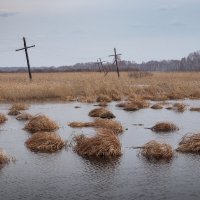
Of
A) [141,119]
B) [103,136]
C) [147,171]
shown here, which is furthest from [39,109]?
[147,171]

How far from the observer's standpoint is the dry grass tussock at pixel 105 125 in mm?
19672

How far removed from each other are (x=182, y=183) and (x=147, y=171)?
1.42 m

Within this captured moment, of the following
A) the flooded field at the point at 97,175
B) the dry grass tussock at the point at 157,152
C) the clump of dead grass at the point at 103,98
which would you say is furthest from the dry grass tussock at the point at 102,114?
the dry grass tussock at the point at 157,152

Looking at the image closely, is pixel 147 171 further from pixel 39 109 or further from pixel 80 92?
pixel 80 92

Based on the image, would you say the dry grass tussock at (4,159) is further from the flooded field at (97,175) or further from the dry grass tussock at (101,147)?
the dry grass tussock at (101,147)

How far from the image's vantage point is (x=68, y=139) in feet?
57.5

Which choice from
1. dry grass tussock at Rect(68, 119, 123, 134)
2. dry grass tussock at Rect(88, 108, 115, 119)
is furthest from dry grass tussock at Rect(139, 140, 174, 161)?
dry grass tussock at Rect(88, 108, 115, 119)

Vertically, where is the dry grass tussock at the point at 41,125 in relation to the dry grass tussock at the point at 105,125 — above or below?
above

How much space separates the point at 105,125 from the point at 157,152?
5.87 metres

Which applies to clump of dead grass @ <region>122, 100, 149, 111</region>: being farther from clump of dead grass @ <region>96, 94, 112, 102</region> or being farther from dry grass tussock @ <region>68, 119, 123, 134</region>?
dry grass tussock @ <region>68, 119, 123, 134</region>

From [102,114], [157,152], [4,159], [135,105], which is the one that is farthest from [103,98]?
[4,159]

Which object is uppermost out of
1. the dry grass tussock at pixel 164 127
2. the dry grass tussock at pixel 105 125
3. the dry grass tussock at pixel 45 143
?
the dry grass tussock at pixel 45 143

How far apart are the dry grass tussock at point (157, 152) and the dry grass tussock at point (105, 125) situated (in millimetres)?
4491

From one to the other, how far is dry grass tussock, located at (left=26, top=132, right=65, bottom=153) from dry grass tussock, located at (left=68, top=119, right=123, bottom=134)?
375 centimetres
